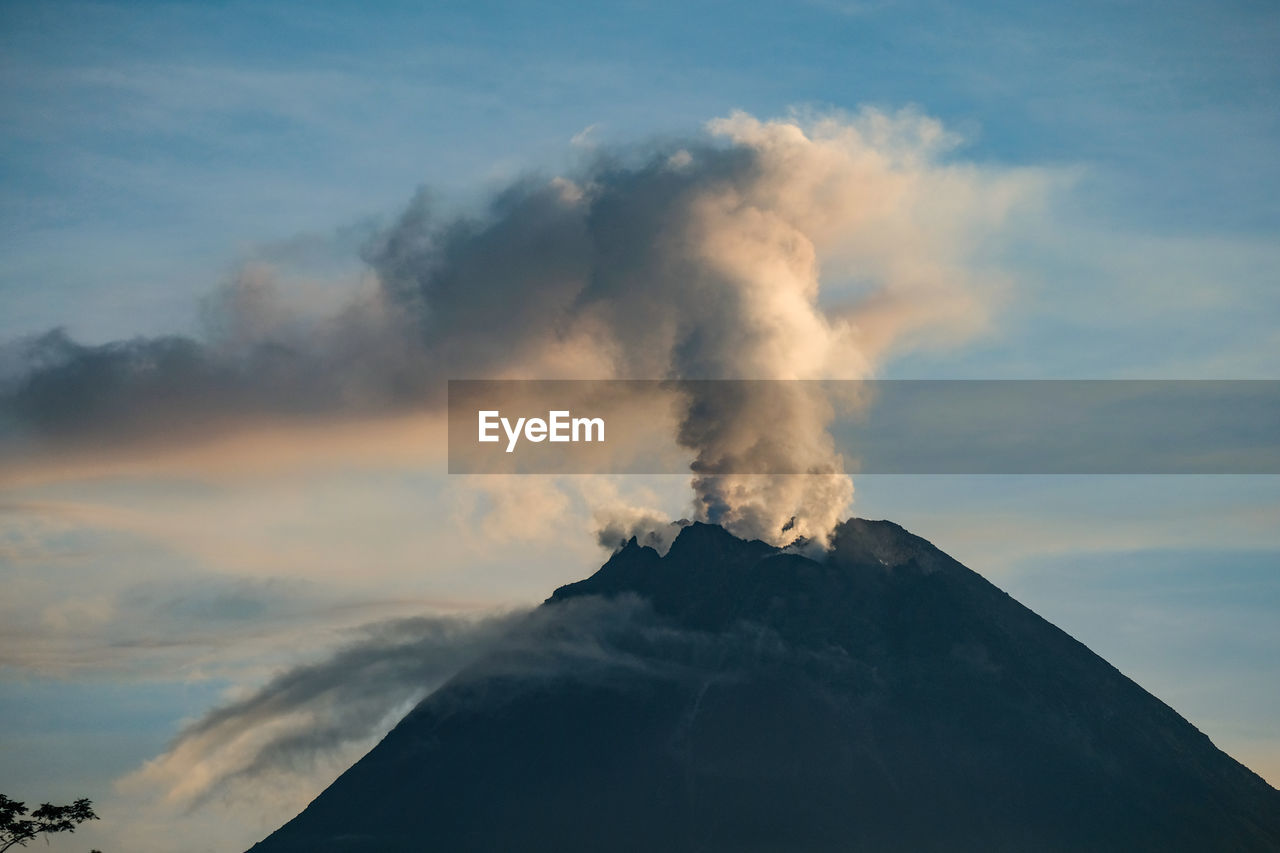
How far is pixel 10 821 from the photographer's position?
9625cm

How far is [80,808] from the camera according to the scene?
95.6 metres

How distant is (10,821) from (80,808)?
184 inches
